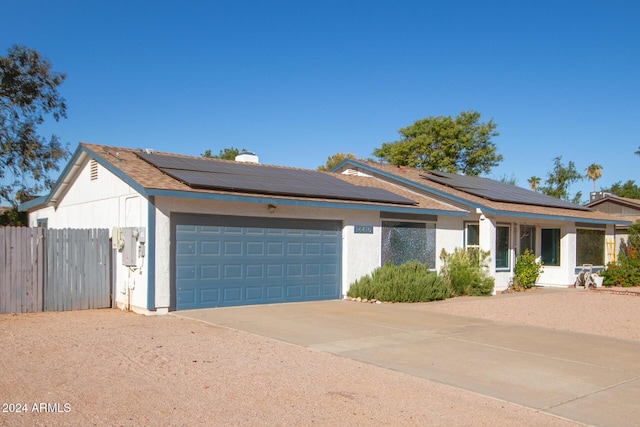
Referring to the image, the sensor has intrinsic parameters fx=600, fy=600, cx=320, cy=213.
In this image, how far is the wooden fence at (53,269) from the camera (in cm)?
1325

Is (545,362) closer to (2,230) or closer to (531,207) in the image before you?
(2,230)

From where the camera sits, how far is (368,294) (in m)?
16.7

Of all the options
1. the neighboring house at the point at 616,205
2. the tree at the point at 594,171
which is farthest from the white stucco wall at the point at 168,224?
the tree at the point at 594,171

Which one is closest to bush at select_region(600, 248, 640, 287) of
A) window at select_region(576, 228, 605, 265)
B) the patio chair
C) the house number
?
window at select_region(576, 228, 605, 265)

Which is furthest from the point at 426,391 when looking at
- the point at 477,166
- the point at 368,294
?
the point at 477,166

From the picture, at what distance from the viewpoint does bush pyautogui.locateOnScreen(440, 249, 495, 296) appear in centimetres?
1888

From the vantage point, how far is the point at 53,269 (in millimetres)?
13773

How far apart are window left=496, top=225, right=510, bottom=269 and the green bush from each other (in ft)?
1.60

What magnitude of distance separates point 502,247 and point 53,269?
14.7 metres

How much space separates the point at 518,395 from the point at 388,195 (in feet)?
40.3

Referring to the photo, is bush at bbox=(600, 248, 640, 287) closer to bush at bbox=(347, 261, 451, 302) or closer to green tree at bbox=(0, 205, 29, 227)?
bush at bbox=(347, 261, 451, 302)

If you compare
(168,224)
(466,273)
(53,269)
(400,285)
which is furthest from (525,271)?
(53,269)

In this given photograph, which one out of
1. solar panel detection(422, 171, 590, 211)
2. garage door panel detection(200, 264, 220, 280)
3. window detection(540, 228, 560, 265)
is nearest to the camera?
garage door panel detection(200, 264, 220, 280)

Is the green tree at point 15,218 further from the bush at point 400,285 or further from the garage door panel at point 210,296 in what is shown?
the bush at point 400,285
